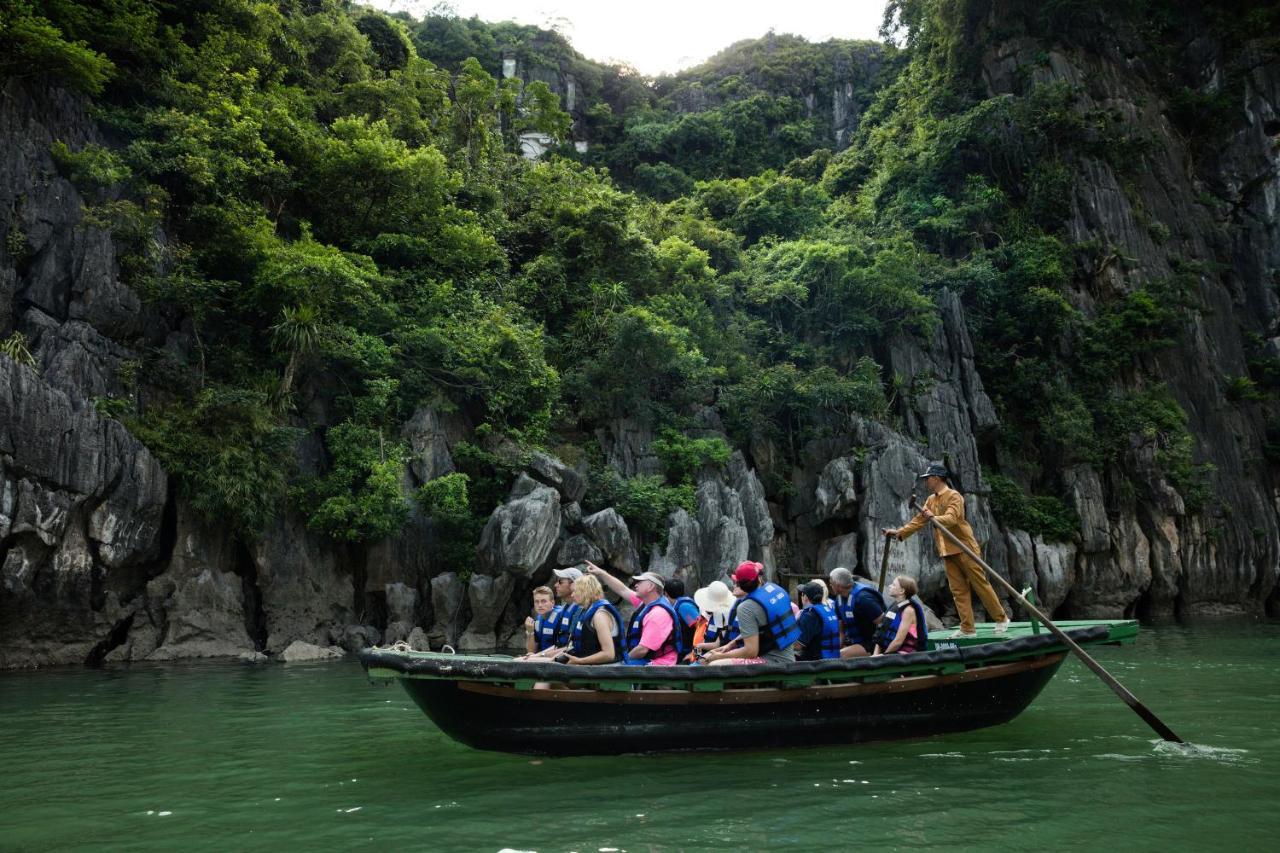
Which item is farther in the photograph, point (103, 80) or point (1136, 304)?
point (1136, 304)

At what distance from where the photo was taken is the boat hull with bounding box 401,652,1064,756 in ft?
22.5

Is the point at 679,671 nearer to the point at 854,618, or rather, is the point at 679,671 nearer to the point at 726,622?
the point at 726,622

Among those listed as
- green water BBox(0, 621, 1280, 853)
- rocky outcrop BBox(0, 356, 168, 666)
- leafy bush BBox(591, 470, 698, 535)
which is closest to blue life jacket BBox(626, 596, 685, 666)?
green water BBox(0, 621, 1280, 853)

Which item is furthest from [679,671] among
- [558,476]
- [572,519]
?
[558,476]

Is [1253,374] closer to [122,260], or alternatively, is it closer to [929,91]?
[929,91]

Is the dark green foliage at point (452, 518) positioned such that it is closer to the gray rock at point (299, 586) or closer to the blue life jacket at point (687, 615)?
the gray rock at point (299, 586)

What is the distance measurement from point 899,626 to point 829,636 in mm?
708

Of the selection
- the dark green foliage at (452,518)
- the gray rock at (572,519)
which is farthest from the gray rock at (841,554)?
the dark green foliage at (452,518)

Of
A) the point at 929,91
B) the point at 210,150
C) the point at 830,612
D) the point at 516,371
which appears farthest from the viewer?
the point at 929,91

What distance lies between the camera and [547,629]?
818 centimetres

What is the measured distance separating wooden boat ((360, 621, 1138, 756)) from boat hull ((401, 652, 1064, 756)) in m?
0.01

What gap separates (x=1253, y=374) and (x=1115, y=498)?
11561mm

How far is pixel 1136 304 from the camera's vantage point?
29156 mm

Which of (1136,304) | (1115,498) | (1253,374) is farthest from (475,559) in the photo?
(1253,374)
